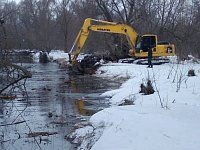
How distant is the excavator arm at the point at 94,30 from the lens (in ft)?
113

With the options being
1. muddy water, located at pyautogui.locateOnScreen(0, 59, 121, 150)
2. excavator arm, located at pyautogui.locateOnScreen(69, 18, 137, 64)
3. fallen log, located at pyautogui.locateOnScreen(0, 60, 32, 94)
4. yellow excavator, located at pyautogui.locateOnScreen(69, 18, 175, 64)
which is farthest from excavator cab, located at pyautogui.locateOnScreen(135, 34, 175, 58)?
fallen log, located at pyautogui.locateOnScreen(0, 60, 32, 94)

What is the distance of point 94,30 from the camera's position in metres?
35.1

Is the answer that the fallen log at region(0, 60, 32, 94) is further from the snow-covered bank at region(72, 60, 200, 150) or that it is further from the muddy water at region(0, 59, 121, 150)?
the snow-covered bank at region(72, 60, 200, 150)

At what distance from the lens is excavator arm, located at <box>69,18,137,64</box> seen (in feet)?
113

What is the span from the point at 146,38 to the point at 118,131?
25.8 meters

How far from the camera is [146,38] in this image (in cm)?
3553

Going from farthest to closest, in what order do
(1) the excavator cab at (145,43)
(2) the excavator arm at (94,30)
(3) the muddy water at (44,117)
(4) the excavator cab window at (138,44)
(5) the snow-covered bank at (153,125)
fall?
(4) the excavator cab window at (138,44), (1) the excavator cab at (145,43), (2) the excavator arm at (94,30), (3) the muddy water at (44,117), (5) the snow-covered bank at (153,125)

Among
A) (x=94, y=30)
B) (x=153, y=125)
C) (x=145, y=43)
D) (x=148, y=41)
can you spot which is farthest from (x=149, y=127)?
(x=145, y=43)

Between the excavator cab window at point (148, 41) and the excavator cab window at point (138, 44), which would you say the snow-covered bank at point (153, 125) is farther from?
the excavator cab window at point (138, 44)

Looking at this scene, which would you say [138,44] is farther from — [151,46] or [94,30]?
[94,30]

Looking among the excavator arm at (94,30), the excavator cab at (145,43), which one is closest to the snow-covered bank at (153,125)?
the excavator arm at (94,30)

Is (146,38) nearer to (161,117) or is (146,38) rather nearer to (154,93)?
(154,93)

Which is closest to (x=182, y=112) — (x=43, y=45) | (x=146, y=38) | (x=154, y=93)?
(x=154, y=93)

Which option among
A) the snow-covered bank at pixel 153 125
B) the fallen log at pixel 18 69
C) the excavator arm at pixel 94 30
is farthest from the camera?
the excavator arm at pixel 94 30
